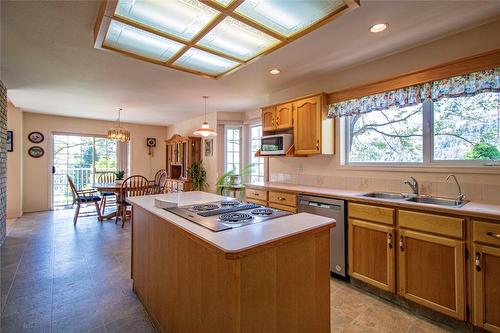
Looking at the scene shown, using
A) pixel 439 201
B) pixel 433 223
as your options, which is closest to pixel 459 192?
pixel 439 201

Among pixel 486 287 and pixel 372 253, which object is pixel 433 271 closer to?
pixel 486 287

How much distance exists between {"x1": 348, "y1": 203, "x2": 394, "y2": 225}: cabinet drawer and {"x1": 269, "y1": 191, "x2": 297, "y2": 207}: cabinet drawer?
66cm

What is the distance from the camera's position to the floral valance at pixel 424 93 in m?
1.83

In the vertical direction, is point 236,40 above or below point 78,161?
above

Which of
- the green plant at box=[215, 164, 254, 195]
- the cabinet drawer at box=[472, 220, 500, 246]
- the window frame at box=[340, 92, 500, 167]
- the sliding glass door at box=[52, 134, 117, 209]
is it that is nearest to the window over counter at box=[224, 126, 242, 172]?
the green plant at box=[215, 164, 254, 195]

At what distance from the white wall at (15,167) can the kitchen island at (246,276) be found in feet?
17.2

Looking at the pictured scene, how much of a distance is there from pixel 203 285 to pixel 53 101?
500 centimetres

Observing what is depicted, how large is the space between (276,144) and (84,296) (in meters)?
2.66

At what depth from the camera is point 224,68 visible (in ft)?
9.16

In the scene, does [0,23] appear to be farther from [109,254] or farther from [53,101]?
[53,101]

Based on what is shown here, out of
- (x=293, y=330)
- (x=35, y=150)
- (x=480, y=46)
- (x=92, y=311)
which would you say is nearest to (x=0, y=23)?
(x=92, y=311)

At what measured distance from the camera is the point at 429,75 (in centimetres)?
209

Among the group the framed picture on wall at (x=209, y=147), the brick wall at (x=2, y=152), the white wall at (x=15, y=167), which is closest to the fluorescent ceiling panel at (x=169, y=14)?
the brick wall at (x=2, y=152)

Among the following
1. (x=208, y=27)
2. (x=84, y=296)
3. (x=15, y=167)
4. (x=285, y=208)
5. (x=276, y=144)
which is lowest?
(x=84, y=296)
